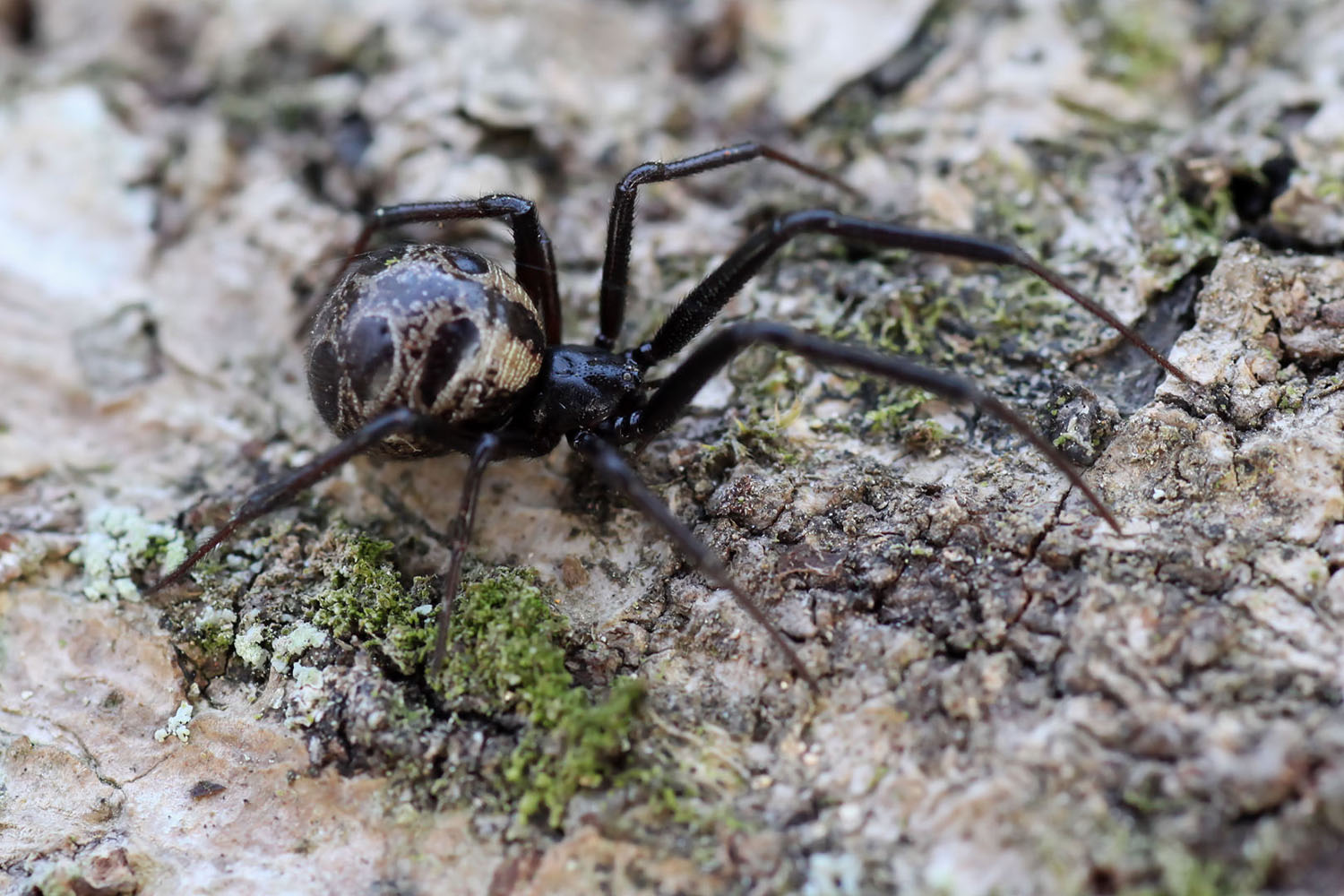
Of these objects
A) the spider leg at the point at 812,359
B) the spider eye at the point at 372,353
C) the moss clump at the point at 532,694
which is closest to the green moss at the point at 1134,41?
the spider leg at the point at 812,359

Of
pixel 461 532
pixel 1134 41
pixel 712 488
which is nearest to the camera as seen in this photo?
pixel 461 532

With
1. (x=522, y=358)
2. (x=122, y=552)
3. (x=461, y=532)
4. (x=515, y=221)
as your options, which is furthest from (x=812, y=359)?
(x=122, y=552)

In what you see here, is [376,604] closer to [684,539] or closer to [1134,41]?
[684,539]

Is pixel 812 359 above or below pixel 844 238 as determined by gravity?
below

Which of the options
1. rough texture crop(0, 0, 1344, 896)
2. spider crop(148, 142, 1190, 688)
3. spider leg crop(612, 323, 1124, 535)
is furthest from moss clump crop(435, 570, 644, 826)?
spider leg crop(612, 323, 1124, 535)

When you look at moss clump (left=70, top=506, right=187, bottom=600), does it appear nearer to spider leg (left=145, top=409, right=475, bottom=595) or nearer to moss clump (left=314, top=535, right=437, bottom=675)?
spider leg (left=145, top=409, right=475, bottom=595)
